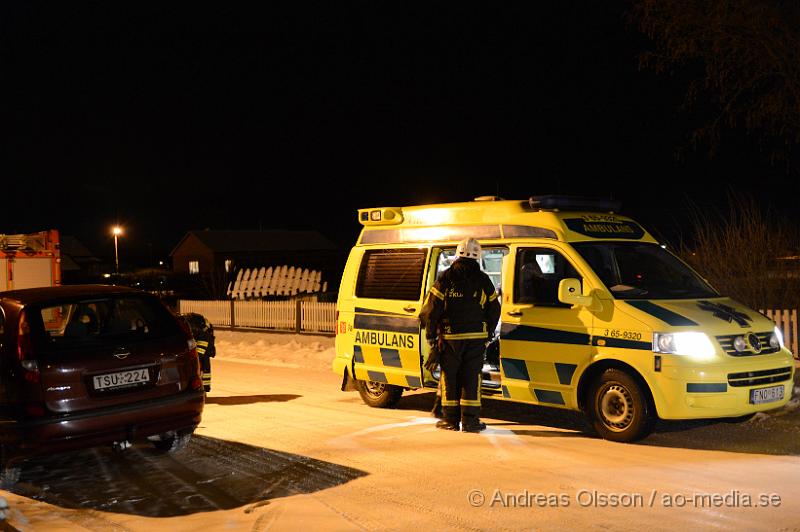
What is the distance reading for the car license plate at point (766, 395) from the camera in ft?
22.8

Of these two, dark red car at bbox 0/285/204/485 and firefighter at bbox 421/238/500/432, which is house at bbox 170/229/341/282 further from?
dark red car at bbox 0/285/204/485

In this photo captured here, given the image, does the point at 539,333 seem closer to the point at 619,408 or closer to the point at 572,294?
the point at 572,294

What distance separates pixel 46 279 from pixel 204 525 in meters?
11.0

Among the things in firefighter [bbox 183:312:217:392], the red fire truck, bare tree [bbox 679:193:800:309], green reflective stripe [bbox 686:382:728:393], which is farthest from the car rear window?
bare tree [bbox 679:193:800:309]

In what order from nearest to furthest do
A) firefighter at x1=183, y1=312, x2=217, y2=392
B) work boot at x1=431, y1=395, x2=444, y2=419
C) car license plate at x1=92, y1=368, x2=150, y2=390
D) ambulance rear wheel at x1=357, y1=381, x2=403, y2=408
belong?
car license plate at x1=92, y1=368, x2=150, y2=390 → work boot at x1=431, y1=395, x2=444, y2=419 → ambulance rear wheel at x1=357, y1=381, x2=403, y2=408 → firefighter at x1=183, y1=312, x2=217, y2=392

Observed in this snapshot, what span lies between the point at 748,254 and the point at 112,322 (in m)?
11.8

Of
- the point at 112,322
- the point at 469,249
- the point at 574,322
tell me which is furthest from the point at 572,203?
the point at 112,322

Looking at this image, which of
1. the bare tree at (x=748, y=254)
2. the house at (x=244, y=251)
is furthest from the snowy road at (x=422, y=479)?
the house at (x=244, y=251)

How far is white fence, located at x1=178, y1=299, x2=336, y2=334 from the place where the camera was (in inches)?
764

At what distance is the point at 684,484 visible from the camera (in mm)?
5789

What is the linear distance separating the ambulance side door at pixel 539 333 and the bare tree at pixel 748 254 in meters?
7.78

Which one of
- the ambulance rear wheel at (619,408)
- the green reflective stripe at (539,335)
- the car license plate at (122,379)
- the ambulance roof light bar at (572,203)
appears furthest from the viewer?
the ambulance roof light bar at (572,203)

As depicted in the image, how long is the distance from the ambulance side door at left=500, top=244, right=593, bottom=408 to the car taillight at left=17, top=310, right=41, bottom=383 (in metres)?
4.33

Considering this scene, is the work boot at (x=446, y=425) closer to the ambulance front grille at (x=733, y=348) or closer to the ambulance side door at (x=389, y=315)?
the ambulance side door at (x=389, y=315)
